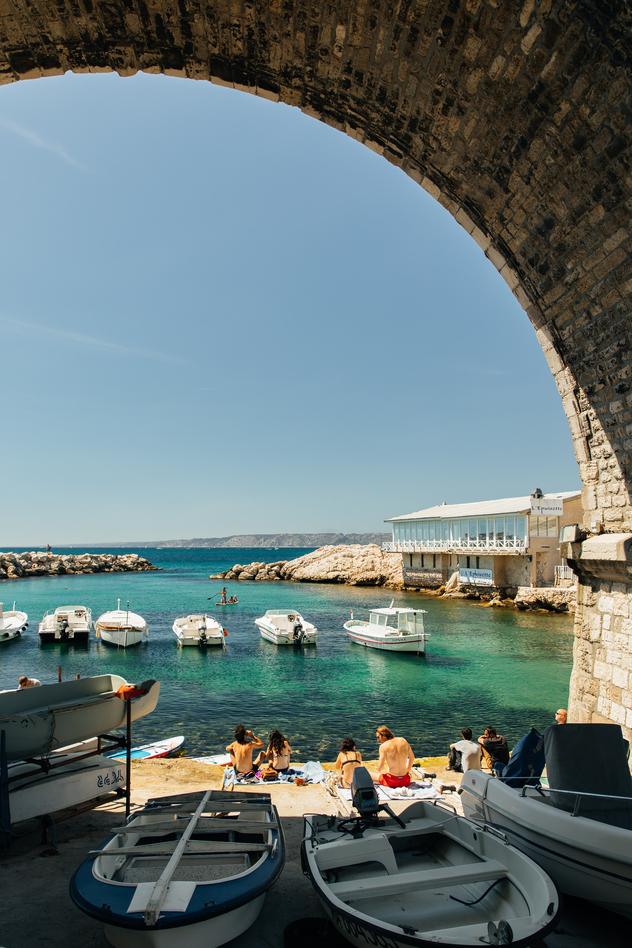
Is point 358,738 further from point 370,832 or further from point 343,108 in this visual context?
point 343,108

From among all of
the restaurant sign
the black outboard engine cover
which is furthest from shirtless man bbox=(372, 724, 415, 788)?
the restaurant sign

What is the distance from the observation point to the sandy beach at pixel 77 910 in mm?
4305

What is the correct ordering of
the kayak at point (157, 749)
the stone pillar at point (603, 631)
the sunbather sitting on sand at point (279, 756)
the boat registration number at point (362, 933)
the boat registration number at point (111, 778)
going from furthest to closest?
the kayak at point (157, 749) → the sunbather sitting on sand at point (279, 756) → the boat registration number at point (111, 778) → the stone pillar at point (603, 631) → the boat registration number at point (362, 933)

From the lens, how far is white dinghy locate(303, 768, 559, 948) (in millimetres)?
3613

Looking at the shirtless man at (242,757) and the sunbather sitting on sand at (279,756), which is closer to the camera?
the shirtless man at (242,757)

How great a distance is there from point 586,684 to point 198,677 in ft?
52.1

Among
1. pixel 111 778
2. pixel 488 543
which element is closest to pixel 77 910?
pixel 111 778

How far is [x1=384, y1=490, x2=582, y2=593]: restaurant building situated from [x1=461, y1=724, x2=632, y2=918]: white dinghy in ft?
91.7

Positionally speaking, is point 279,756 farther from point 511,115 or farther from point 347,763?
point 511,115

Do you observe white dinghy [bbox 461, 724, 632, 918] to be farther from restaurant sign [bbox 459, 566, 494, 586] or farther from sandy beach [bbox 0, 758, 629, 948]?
restaurant sign [bbox 459, 566, 494, 586]

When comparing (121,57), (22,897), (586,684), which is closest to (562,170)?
(121,57)

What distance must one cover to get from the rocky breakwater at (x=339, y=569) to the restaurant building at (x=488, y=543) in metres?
3.99

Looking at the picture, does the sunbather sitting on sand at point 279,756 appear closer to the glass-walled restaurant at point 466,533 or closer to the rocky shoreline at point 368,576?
the rocky shoreline at point 368,576

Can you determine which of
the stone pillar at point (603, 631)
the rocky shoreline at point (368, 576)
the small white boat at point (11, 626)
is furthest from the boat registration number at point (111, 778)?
the rocky shoreline at point (368, 576)
